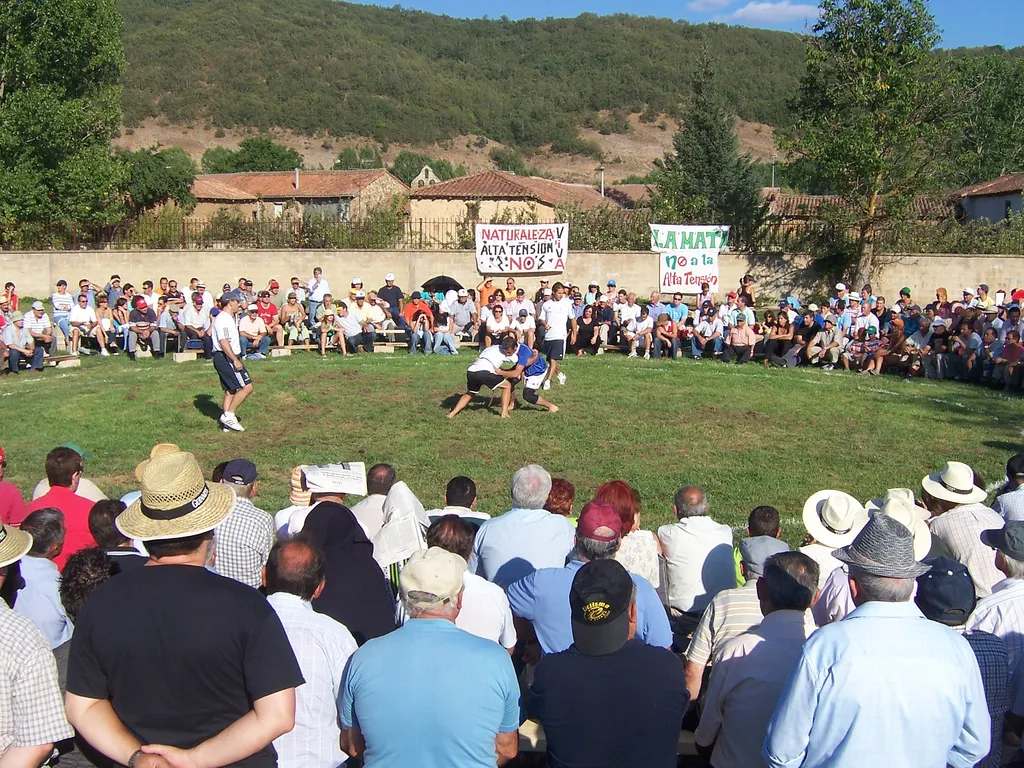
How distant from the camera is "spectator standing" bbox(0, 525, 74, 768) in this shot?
10.6 ft

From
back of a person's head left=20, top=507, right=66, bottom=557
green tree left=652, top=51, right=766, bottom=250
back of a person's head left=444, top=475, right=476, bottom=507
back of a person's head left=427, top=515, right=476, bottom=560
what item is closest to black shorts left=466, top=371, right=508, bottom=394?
back of a person's head left=444, top=475, right=476, bottom=507

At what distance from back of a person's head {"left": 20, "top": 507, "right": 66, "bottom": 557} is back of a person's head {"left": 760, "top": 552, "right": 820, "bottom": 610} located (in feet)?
13.1

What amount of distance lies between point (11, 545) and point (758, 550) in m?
3.75

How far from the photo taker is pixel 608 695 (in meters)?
3.38

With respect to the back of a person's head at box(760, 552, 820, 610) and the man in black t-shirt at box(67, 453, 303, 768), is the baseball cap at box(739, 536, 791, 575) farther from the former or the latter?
the man in black t-shirt at box(67, 453, 303, 768)

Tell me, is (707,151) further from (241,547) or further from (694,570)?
(241,547)

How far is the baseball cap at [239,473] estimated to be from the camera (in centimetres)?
705

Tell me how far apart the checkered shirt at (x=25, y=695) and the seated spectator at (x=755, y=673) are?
2491 millimetres

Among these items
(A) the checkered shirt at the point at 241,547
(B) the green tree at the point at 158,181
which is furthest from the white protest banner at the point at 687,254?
(B) the green tree at the point at 158,181

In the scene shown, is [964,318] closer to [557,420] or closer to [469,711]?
[557,420]

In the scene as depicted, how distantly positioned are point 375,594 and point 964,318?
1441 centimetres

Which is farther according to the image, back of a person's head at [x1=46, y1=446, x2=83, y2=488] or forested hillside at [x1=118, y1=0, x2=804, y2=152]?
forested hillside at [x1=118, y1=0, x2=804, y2=152]

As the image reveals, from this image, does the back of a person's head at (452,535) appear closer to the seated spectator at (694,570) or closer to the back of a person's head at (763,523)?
the seated spectator at (694,570)

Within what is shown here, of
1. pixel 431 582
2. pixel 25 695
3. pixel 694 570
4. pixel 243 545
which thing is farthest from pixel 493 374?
pixel 25 695
